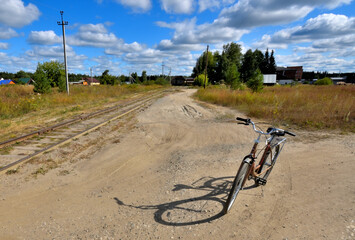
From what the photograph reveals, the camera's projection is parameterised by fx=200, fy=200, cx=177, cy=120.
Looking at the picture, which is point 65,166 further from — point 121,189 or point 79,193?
point 121,189

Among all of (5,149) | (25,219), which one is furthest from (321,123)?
(5,149)

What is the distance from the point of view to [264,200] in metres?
3.49

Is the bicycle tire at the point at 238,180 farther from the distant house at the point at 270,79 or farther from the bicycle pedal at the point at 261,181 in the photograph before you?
the distant house at the point at 270,79

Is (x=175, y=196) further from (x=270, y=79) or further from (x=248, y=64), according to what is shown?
(x=248, y=64)

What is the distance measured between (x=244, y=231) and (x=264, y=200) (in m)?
0.93

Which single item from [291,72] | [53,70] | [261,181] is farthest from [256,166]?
[291,72]

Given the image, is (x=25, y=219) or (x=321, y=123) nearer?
(x=25, y=219)

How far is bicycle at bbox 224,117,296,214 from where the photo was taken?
3.03 meters

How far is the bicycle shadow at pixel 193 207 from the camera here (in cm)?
304

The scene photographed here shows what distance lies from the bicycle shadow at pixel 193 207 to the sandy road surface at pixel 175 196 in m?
0.02

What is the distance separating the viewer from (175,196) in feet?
12.0

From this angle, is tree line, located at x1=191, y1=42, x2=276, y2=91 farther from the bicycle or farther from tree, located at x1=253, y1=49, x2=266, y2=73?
the bicycle

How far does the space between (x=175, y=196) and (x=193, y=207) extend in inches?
17.7

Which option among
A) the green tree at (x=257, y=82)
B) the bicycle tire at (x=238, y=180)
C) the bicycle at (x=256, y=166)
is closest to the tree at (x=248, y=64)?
Result: the green tree at (x=257, y=82)
